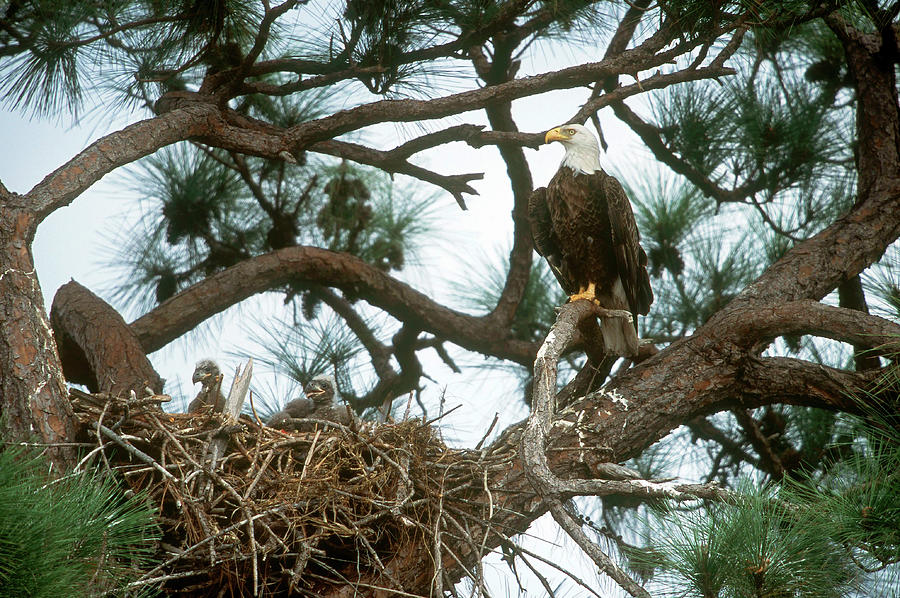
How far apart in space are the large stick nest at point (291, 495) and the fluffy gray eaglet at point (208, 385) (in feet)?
2.54

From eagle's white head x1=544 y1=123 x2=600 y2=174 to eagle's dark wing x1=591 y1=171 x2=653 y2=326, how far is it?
0.51ft

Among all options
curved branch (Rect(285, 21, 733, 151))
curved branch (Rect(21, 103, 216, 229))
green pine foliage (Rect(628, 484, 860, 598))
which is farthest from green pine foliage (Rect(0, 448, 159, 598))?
curved branch (Rect(285, 21, 733, 151))

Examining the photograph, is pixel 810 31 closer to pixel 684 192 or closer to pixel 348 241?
pixel 684 192

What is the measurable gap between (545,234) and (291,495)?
1.95 meters

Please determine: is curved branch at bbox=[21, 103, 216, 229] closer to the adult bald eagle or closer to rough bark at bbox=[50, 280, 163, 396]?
rough bark at bbox=[50, 280, 163, 396]

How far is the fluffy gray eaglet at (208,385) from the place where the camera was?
3823 mm

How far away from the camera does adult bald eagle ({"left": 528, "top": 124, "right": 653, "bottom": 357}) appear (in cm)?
379

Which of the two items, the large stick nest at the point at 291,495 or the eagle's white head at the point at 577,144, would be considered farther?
the eagle's white head at the point at 577,144

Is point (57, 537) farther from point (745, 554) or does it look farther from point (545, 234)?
point (545, 234)

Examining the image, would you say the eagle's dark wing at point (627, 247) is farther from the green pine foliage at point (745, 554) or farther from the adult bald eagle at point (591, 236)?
the green pine foliage at point (745, 554)

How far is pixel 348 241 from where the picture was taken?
5.04 metres

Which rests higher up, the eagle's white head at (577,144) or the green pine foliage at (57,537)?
the eagle's white head at (577,144)

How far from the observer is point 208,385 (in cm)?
396

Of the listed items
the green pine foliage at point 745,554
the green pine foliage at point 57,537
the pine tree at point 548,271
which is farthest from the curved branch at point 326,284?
the green pine foliage at point 745,554
